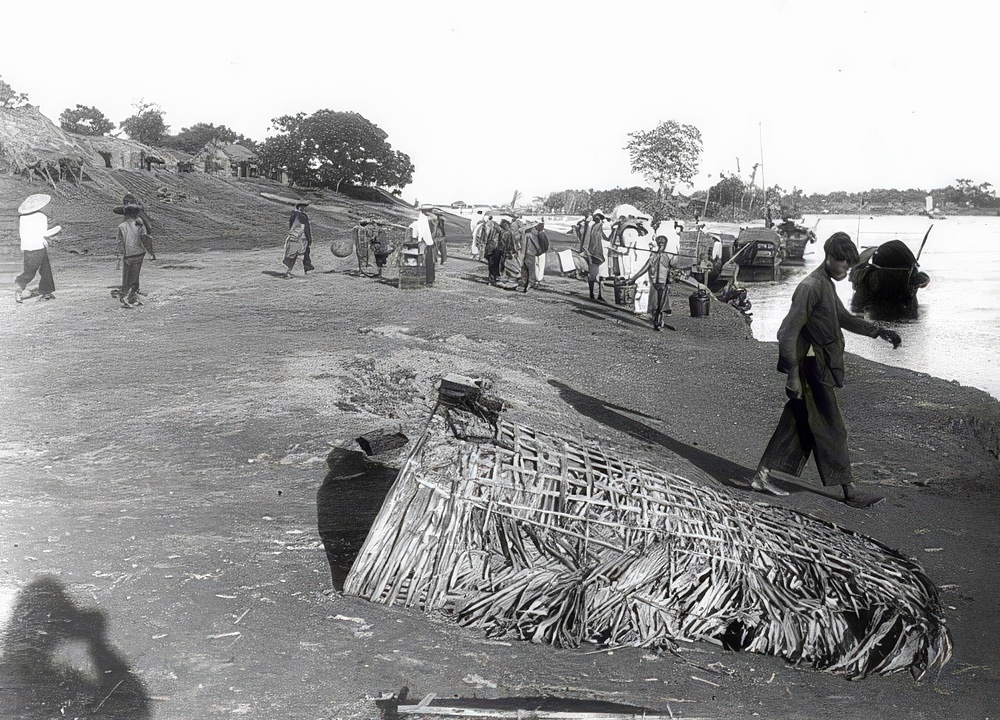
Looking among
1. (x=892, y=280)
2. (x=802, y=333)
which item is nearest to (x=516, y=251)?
(x=892, y=280)

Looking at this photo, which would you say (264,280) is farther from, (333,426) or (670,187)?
(670,187)

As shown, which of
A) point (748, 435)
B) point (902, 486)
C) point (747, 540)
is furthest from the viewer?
point (748, 435)

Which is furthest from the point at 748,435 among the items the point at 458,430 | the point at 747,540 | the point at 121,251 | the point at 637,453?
the point at 121,251

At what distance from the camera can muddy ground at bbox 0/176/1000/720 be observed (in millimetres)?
2955

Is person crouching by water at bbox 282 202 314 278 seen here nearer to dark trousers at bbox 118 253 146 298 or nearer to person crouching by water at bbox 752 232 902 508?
dark trousers at bbox 118 253 146 298

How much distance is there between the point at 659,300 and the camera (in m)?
10.5

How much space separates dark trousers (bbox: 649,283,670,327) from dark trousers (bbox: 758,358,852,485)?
5.56 metres

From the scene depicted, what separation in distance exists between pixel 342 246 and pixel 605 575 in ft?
25.5

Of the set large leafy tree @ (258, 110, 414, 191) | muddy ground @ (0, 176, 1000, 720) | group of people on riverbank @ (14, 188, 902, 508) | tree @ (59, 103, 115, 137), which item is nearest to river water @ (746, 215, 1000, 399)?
muddy ground @ (0, 176, 1000, 720)

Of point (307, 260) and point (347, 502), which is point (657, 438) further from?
point (307, 260)

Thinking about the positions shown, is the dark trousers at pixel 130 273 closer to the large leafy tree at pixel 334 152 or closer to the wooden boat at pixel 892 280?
the large leafy tree at pixel 334 152

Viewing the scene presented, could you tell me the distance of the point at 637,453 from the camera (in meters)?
5.86

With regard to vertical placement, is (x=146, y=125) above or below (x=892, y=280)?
above

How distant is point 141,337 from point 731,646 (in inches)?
220
